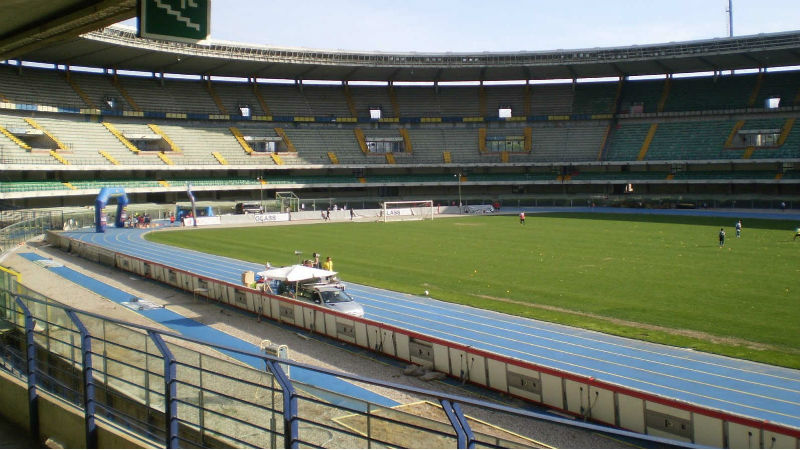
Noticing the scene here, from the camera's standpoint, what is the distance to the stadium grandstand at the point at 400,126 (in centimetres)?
5938

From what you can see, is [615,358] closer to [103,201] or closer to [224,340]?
[224,340]

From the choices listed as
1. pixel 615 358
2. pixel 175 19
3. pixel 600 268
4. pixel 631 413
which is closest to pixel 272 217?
pixel 600 268

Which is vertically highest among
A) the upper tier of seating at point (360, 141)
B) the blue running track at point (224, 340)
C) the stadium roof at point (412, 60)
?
the stadium roof at point (412, 60)

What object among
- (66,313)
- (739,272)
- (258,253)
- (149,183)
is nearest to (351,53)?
(149,183)

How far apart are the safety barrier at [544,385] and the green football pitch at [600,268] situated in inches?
219

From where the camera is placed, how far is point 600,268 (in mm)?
27203

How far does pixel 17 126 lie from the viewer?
5575 cm

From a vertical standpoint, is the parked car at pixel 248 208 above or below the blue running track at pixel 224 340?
above

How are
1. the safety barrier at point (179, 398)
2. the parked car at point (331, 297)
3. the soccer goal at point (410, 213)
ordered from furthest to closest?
1. the soccer goal at point (410, 213)
2. the parked car at point (331, 297)
3. the safety barrier at point (179, 398)

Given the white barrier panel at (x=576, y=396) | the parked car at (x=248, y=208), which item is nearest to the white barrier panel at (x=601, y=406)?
the white barrier panel at (x=576, y=396)

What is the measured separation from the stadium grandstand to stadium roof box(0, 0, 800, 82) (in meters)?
0.21

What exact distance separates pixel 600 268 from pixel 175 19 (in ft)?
75.0

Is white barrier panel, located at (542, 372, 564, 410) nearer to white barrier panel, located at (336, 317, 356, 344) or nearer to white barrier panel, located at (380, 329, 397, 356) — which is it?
white barrier panel, located at (380, 329, 397, 356)

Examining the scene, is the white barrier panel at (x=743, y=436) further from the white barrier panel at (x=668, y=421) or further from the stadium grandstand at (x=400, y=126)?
the stadium grandstand at (x=400, y=126)
